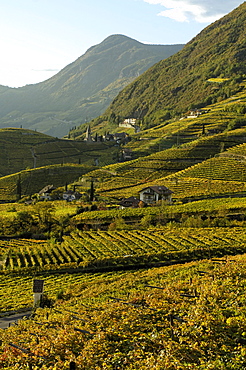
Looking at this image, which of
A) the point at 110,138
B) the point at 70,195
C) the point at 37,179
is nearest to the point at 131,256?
the point at 70,195

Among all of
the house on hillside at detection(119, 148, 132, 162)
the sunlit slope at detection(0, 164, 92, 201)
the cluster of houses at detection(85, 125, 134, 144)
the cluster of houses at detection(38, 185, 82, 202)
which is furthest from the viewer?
the cluster of houses at detection(85, 125, 134, 144)

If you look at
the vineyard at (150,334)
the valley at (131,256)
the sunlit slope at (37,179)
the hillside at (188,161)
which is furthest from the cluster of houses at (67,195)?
the vineyard at (150,334)

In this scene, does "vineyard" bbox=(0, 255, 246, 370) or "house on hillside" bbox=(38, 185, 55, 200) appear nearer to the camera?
"vineyard" bbox=(0, 255, 246, 370)

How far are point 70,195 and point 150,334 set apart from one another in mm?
77728

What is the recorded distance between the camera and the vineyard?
1387 cm

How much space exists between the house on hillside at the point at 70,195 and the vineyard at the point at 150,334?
221ft

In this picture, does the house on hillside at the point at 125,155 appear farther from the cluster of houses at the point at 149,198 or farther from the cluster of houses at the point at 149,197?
the cluster of houses at the point at 149,198

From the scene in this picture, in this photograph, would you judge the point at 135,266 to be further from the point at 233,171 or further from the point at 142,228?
the point at 233,171

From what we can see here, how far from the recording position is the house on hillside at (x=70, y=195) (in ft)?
300

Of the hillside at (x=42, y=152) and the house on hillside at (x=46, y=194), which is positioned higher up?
the hillside at (x=42, y=152)

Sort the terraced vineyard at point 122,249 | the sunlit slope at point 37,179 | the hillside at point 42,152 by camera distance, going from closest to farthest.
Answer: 1. the terraced vineyard at point 122,249
2. the sunlit slope at point 37,179
3. the hillside at point 42,152

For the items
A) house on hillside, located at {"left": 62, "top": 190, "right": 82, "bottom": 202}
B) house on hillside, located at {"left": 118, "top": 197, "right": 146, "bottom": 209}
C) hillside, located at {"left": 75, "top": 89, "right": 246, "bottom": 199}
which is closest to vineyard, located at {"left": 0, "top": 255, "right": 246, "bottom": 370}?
house on hillside, located at {"left": 118, "top": 197, "right": 146, "bottom": 209}

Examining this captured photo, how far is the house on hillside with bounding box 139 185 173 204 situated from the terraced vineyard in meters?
21.0

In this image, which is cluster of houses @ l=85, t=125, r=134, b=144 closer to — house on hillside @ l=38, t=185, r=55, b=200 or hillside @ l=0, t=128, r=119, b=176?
hillside @ l=0, t=128, r=119, b=176
